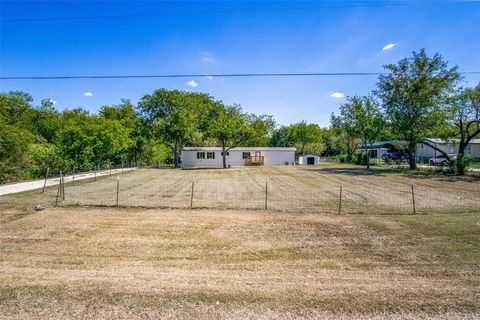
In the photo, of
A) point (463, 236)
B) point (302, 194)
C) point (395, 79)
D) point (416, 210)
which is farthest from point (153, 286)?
point (395, 79)

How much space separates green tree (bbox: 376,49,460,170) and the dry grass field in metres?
22.4

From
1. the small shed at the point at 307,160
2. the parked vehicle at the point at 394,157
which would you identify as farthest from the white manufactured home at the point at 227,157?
the parked vehicle at the point at 394,157

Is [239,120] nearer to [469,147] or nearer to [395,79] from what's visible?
[395,79]

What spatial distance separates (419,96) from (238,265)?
3153cm

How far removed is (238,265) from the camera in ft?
21.3

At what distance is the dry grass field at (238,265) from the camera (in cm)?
470

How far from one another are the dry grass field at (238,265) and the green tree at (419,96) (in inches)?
881

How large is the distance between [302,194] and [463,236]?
8696 mm

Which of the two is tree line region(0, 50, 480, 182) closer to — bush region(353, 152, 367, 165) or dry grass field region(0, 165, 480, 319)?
bush region(353, 152, 367, 165)

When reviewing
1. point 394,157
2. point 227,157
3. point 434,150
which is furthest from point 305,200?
point 434,150

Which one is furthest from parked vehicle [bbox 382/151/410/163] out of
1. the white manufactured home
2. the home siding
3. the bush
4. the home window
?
the home window

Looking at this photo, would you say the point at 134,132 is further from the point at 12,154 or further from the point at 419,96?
the point at 419,96

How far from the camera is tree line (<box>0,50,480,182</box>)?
2758 cm

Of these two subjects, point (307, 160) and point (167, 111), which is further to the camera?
point (307, 160)
